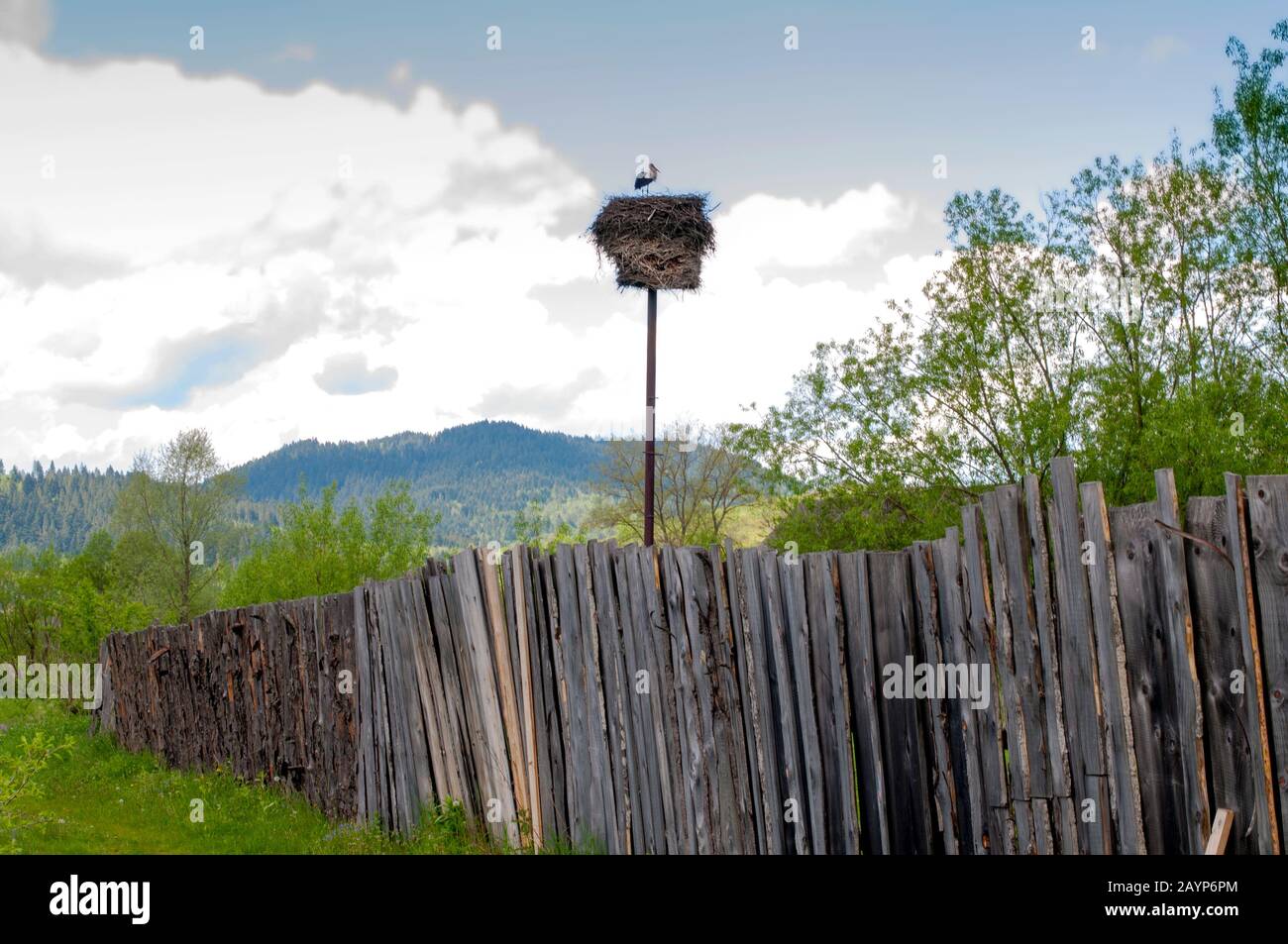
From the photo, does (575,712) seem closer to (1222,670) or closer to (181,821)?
(1222,670)

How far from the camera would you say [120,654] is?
58.0 ft

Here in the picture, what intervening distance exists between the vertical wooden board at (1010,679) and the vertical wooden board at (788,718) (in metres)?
1.08

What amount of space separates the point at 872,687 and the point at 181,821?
7.66m

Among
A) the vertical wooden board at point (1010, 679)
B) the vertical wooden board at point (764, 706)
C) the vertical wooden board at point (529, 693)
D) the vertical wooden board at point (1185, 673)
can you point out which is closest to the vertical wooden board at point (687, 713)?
the vertical wooden board at point (764, 706)

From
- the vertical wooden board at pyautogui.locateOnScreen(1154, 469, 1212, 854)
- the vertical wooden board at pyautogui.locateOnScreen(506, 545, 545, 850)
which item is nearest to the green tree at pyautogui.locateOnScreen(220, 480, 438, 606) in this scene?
the vertical wooden board at pyautogui.locateOnScreen(506, 545, 545, 850)

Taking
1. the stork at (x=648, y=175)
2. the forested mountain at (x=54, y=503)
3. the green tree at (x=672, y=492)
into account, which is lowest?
the green tree at (x=672, y=492)

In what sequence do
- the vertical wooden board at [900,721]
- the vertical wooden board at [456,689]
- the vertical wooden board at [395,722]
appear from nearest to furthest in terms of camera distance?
1. the vertical wooden board at [900,721]
2. the vertical wooden board at [456,689]
3. the vertical wooden board at [395,722]

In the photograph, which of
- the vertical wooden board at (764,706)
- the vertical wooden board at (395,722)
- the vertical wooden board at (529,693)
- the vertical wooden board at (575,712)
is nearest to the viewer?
the vertical wooden board at (764,706)

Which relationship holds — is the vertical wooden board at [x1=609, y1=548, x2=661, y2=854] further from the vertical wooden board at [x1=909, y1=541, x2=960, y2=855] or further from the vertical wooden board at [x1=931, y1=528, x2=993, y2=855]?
the vertical wooden board at [x1=931, y1=528, x2=993, y2=855]

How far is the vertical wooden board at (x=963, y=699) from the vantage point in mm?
4000

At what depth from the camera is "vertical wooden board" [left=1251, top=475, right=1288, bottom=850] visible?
3.21 meters

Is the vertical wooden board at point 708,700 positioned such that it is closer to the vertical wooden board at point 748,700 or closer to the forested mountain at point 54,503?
the vertical wooden board at point 748,700

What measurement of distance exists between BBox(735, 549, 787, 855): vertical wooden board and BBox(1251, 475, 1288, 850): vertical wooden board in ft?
6.82
